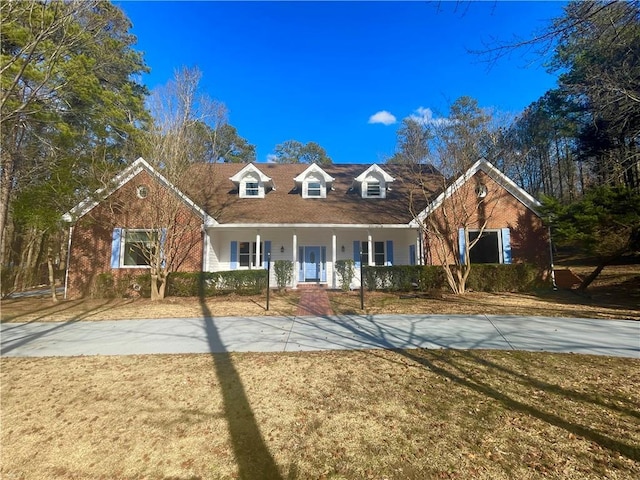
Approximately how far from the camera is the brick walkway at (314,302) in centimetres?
959

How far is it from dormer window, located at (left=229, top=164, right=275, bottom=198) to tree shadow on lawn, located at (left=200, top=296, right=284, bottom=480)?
13.0 meters

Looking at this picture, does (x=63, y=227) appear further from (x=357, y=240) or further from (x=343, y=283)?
(x=357, y=240)

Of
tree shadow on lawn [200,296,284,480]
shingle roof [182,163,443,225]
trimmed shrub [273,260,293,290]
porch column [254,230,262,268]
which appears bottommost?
tree shadow on lawn [200,296,284,480]

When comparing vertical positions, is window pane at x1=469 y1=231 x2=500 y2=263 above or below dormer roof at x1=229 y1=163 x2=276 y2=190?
below

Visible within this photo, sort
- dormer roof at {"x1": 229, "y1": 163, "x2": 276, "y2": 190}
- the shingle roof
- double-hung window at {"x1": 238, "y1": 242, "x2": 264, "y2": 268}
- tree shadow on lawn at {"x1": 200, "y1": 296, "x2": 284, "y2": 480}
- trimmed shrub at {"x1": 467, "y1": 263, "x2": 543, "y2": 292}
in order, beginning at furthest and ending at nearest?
1. dormer roof at {"x1": 229, "y1": 163, "x2": 276, "y2": 190}
2. double-hung window at {"x1": 238, "y1": 242, "x2": 264, "y2": 268}
3. the shingle roof
4. trimmed shrub at {"x1": 467, "y1": 263, "x2": 543, "y2": 292}
5. tree shadow on lawn at {"x1": 200, "y1": 296, "x2": 284, "y2": 480}

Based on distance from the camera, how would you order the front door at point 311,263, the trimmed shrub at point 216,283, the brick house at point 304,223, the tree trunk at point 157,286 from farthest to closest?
1. the front door at point 311,263
2. the brick house at point 304,223
3. the trimmed shrub at point 216,283
4. the tree trunk at point 157,286

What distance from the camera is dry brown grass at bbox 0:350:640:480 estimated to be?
279 centimetres

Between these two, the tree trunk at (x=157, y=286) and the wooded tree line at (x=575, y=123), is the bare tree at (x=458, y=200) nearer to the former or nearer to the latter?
the wooded tree line at (x=575, y=123)

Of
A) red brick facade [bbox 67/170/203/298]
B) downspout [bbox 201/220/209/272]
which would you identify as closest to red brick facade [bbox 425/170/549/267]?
downspout [bbox 201/220/209/272]

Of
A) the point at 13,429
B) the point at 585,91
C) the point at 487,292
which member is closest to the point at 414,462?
the point at 13,429

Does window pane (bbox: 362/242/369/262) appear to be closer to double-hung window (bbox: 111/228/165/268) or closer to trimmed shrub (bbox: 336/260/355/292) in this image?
trimmed shrub (bbox: 336/260/355/292)

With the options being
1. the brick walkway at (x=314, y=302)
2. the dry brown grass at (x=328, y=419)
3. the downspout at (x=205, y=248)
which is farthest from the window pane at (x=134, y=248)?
the dry brown grass at (x=328, y=419)

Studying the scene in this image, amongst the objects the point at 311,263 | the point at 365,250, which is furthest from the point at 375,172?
the point at 311,263

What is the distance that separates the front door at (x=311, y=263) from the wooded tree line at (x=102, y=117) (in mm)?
6699
